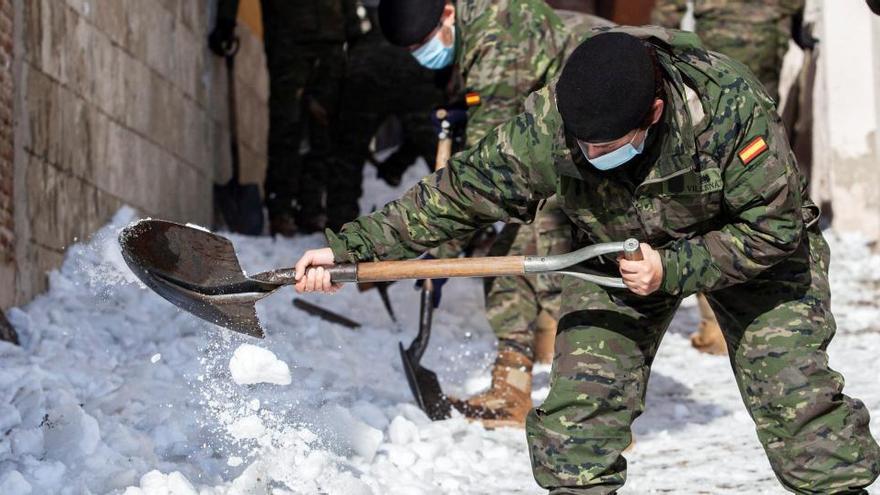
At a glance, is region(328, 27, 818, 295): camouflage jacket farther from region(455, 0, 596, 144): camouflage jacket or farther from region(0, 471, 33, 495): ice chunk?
region(455, 0, 596, 144): camouflage jacket

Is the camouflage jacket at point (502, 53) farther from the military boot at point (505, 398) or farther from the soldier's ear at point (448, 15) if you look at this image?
the military boot at point (505, 398)

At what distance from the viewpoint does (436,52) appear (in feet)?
18.9

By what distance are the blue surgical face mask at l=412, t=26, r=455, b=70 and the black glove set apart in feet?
15.4

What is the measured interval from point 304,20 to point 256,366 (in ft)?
17.5

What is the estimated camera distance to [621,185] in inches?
149

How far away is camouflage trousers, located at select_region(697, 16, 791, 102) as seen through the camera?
26.9 ft

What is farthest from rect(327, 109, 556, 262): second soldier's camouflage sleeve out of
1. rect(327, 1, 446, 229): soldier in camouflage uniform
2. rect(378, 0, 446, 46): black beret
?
rect(327, 1, 446, 229): soldier in camouflage uniform

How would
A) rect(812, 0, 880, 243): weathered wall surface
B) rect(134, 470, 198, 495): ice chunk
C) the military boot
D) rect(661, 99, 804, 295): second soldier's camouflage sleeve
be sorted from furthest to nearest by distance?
rect(812, 0, 880, 243): weathered wall surface < the military boot < rect(134, 470, 198, 495): ice chunk < rect(661, 99, 804, 295): second soldier's camouflage sleeve

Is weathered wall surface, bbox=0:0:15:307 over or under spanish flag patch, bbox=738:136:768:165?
under

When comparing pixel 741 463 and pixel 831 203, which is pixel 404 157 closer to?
pixel 831 203

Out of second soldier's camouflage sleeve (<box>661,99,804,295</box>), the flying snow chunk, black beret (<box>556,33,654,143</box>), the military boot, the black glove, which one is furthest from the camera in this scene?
the black glove

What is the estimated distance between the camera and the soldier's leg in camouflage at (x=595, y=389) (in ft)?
12.8

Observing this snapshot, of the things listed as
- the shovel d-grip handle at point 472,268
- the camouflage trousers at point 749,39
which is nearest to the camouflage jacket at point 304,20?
the camouflage trousers at point 749,39

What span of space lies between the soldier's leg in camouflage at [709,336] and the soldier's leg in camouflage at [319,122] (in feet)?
10.7
